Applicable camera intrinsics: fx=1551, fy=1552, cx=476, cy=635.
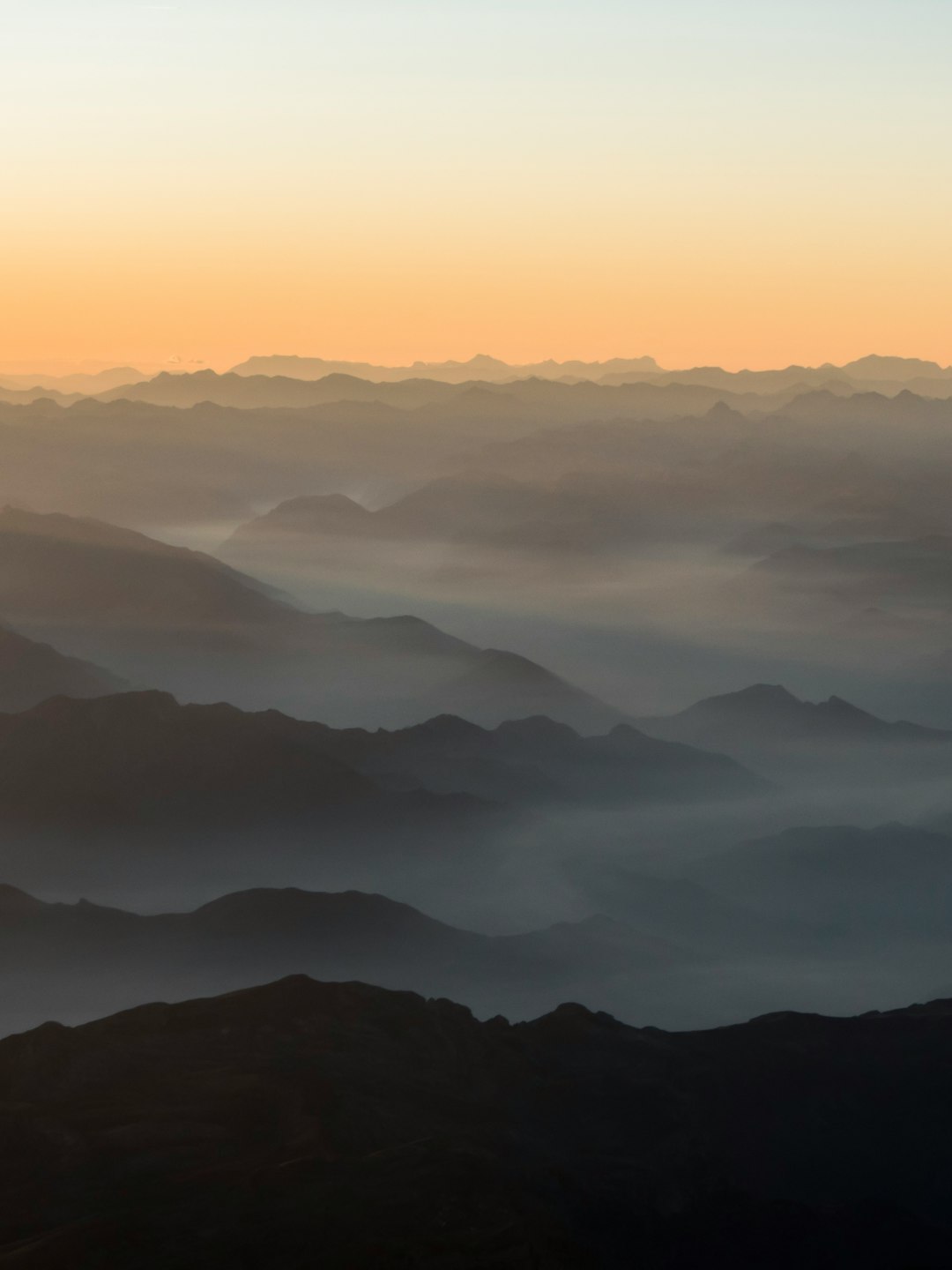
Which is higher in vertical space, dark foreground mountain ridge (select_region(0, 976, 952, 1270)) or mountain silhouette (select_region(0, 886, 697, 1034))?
mountain silhouette (select_region(0, 886, 697, 1034))

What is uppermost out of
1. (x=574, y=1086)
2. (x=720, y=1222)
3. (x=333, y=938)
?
(x=333, y=938)

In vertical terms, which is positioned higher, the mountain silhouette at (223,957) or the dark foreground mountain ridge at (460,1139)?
the mountain silhouette at (223,957)

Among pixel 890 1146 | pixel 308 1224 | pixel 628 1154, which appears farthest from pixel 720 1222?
pixel 308 1224

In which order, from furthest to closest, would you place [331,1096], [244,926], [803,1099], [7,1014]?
1. [244,926]
2. [7,1014]
3. [803,1099]
4. [331,1096]

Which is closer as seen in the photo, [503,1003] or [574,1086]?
[574,1086]

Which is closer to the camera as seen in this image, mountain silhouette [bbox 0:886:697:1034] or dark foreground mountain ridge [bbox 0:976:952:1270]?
dark foreground mountain ridge [bbox 0:976:952:1270]

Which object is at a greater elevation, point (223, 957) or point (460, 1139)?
point (223, 957)

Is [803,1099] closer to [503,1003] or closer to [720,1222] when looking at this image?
[720,1222]

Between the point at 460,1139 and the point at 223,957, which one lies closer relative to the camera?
the point at 460,1139
